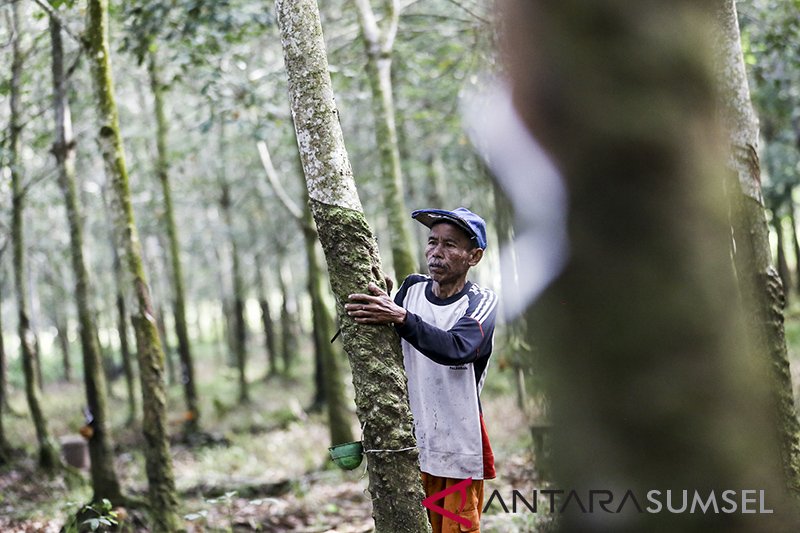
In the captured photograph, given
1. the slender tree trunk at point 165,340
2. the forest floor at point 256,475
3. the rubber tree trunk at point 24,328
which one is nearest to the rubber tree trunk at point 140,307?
the forest floor at point 256,475

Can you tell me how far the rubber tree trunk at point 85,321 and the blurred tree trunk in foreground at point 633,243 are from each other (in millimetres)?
7062

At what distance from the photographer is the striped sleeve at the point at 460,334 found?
306cm

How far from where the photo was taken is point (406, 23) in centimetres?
1216

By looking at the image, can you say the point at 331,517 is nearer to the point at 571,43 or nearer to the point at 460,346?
the point at 460,346

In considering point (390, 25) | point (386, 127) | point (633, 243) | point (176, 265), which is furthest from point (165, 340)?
point (633, 243)

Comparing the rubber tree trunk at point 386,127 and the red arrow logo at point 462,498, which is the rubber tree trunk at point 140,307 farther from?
the red arrow logo at point 462,498

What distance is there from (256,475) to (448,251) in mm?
8833

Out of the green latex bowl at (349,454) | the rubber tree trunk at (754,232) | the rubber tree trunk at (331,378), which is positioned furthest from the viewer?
the rubber tree trunk at (331,378)

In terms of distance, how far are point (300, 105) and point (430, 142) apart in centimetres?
1295

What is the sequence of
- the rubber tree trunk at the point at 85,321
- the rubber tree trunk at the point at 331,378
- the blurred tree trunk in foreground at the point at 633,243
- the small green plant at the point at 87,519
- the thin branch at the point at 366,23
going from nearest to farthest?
the blurred tree trunk in foreground at the point at 633,243
the small green plant at the point at 87,519
the rubber tree trunk at the point at 85,321
the thin branch at the point at 366,23
the rubber tree trunk at the point at 331,378

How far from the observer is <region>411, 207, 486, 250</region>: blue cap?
344cm

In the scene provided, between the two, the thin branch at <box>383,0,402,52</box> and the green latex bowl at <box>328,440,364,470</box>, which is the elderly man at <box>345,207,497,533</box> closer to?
the green latex bowl at <box>328,440,364,470</box>

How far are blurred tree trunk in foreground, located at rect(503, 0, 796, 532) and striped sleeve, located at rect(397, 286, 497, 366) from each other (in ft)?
5.45

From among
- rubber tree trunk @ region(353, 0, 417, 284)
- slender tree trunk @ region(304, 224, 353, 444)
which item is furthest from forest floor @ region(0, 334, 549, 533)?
Result: rubber tree trunk @ region(353, 0, 417, 284)
